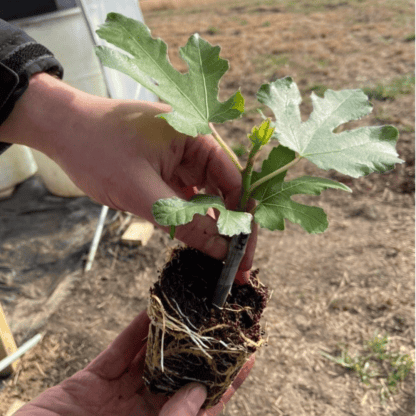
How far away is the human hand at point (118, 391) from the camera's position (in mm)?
1235

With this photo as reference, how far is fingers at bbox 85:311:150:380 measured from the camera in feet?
4.67

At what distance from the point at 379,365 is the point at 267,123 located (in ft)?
4.42

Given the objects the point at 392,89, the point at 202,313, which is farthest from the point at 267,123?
the point at 392,89

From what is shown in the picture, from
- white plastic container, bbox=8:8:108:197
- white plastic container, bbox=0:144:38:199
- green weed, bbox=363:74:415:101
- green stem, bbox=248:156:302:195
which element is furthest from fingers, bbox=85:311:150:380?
green weed, bbox=363:74:415:101

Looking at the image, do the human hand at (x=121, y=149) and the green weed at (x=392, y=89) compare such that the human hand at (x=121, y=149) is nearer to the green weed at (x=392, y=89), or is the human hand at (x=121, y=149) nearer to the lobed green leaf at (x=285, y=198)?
the lobed green leaf at (x=285, y=198)

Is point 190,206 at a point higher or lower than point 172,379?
higher

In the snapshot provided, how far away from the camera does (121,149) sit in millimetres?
1103

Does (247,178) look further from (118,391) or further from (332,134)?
(118,391)

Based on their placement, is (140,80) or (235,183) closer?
(140,80)

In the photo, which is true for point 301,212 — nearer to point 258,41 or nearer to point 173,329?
point 173,329

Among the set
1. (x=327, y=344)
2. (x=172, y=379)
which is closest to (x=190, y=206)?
(x=172, y=379)

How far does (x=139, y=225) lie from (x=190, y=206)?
6.18 feet

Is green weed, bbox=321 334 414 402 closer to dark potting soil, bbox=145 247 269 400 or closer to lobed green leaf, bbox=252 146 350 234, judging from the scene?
dark potting soil, bbox=145 247 269 400

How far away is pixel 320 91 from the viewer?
13.3ft
